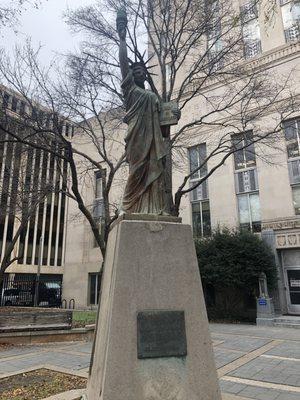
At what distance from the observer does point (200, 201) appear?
2377 cm

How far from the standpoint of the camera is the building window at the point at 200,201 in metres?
23.2

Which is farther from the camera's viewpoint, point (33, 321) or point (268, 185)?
point (268, 185)

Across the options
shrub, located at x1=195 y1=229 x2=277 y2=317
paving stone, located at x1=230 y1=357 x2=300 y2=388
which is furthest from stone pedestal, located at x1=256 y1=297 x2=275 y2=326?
paving stone, located at x1=230 y1=357 x2=300 y2=388

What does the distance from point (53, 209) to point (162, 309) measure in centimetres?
5109

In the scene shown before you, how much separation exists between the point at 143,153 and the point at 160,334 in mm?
2536

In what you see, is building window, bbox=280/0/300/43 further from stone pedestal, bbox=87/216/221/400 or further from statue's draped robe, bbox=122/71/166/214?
stone pedestal, bbox=87/216/221/400

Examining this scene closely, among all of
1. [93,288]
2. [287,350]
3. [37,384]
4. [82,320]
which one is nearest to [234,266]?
[82,320]

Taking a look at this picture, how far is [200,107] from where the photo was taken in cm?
2428

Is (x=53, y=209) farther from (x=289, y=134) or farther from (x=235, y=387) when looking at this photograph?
(x=235, y=387)

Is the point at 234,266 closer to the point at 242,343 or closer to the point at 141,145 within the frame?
the point at 242,343

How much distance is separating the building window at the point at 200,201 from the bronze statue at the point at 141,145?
17720mm

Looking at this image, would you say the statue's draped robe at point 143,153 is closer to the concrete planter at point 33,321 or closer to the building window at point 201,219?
the concrete planter at point 33,321

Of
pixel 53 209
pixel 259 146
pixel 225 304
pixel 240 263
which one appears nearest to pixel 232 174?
pixel 259 146

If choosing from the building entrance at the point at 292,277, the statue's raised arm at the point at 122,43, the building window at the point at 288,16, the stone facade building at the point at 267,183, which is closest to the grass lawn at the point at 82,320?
the stone facade building at the point at 267,183
